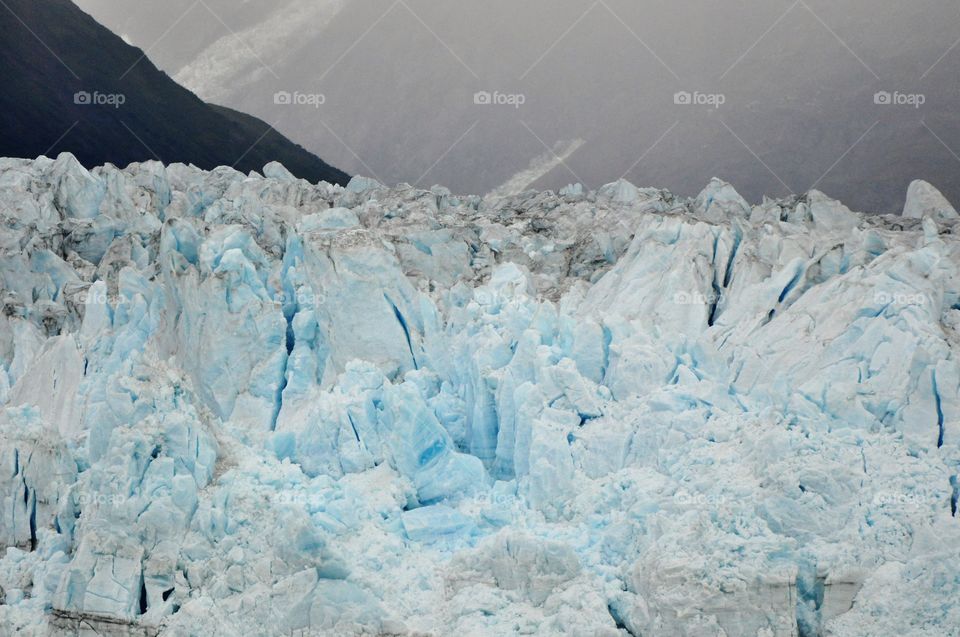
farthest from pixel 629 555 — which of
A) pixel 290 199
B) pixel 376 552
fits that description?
pixel 290 199

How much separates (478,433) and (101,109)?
80.0 ft

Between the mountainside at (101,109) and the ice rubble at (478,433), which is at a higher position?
the mountainside at (101,109)

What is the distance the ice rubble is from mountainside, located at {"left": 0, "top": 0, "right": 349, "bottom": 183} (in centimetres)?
1484

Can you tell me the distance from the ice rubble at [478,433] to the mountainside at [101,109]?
48.7ft

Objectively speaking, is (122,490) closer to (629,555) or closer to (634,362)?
(629,555)

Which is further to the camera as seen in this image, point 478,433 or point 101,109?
point 101,109

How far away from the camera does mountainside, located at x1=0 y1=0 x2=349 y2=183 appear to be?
30.4m

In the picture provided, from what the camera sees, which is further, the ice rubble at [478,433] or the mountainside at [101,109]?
the mountainside at [101,109]

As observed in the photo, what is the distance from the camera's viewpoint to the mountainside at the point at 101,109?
30.4 meters

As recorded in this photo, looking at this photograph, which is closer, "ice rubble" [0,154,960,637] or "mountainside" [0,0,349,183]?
"ice rubble" [0,154,960,637]

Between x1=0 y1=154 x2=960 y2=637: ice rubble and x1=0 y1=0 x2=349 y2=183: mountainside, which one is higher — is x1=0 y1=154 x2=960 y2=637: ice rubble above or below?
below

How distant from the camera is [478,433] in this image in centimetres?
1338

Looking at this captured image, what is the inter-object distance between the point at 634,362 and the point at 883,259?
11.6 ft

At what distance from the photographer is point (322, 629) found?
10047 mm
